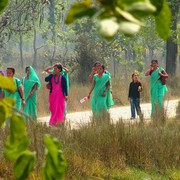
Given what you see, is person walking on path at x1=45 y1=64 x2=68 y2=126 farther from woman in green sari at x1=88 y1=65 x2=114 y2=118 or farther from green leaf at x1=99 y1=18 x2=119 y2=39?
green leaf at x1=99 y1=18 x2=119 y2=39

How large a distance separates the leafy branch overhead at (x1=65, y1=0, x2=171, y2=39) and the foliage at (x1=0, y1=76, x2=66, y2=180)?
202mm

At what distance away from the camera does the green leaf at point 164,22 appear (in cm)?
104

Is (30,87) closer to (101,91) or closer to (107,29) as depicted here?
(101,91)

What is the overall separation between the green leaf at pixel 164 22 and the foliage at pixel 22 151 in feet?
0.87

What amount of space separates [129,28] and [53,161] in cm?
29

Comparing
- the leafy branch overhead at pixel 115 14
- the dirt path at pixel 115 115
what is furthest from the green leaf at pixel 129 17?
the dirt path at pixel 115 115

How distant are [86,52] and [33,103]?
11144 millimetres

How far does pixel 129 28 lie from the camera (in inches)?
32.4

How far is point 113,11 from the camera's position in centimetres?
87

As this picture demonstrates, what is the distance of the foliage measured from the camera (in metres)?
1.00

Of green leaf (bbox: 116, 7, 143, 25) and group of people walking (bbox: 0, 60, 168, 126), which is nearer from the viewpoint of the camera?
green leaf (bbox: 116, 7, 143, 25)

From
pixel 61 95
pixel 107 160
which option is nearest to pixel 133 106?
pixel 61 95

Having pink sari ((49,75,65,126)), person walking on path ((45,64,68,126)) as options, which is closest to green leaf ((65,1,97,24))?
person walking on path ((45,64,68,126))

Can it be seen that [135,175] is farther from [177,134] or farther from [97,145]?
[177,134]
